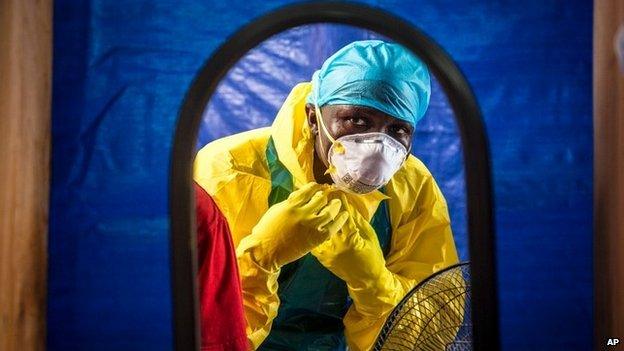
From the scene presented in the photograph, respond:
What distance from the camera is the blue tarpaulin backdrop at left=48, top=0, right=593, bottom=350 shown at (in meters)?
1.88

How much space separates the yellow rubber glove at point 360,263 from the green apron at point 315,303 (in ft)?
0.08

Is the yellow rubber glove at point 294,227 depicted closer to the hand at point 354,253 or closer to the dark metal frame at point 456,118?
the hand at point 354,253

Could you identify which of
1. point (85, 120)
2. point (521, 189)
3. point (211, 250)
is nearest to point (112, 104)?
point (85, 120)

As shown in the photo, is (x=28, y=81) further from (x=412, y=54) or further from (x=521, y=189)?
(x=521, y=189)

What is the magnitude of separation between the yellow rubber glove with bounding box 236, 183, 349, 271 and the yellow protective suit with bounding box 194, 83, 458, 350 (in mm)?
22

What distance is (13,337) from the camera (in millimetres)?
1834

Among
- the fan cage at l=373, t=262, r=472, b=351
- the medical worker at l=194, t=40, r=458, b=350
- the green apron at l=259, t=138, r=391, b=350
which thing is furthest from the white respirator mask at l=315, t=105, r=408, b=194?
the fan cage at l=373, t=262, r=472, b=351

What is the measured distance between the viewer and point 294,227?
189cm

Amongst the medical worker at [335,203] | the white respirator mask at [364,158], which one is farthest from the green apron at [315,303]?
the white respirator mask at [364,158]

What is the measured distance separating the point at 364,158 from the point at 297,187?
0.20 meters

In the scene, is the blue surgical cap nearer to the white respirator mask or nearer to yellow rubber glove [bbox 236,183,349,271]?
the white respirator mask

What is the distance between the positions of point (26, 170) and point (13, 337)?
0.41 meters

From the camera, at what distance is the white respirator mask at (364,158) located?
6.03 feet

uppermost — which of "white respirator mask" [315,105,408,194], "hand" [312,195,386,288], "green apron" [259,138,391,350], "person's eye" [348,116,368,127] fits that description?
"person's eye" [348,116,368,127]
